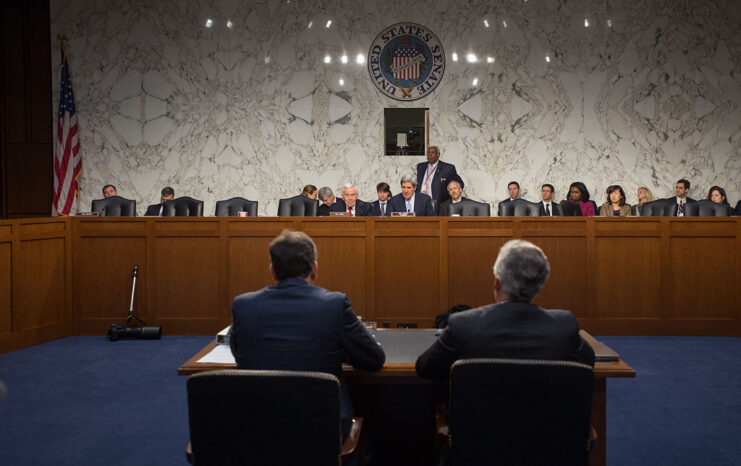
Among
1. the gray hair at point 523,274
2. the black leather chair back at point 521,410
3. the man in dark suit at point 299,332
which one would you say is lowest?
the black leather chair back at point 521,410

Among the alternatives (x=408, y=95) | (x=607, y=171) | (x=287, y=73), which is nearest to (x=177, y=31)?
(x=287, y=73)

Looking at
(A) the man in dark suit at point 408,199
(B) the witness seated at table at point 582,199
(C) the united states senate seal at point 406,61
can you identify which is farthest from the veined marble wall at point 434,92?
(A) the man in dark suit at point 408,199

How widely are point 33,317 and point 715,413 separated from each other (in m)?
5.52

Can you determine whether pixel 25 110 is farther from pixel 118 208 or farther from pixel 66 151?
pixel 118 208

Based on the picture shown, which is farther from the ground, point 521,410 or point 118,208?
point 118,208

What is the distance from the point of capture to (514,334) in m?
1.84

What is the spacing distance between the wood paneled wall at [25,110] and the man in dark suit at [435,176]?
20.2ft

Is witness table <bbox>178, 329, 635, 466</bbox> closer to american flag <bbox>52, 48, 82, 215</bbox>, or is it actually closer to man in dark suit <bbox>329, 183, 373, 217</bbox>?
man in dark suit <bbox>329, 183, 373, 217</bbox>

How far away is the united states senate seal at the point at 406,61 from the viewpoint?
399 inches

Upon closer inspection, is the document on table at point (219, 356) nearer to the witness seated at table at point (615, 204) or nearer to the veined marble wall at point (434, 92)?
the witness seated at table at point (615, 204)

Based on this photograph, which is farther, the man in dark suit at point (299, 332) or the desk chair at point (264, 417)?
the man in dark suit at point (299, 332)

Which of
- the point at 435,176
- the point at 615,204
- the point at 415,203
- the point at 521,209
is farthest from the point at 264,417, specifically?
the point at 435,176

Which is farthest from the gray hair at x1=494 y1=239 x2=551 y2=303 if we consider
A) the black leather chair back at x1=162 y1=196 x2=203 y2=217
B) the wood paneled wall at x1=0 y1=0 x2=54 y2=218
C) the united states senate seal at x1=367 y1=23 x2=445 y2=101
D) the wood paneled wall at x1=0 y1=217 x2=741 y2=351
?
the wood paneled wall at x1=0 y1=0 x2=54 y2=218

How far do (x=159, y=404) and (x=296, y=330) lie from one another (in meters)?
2.44
